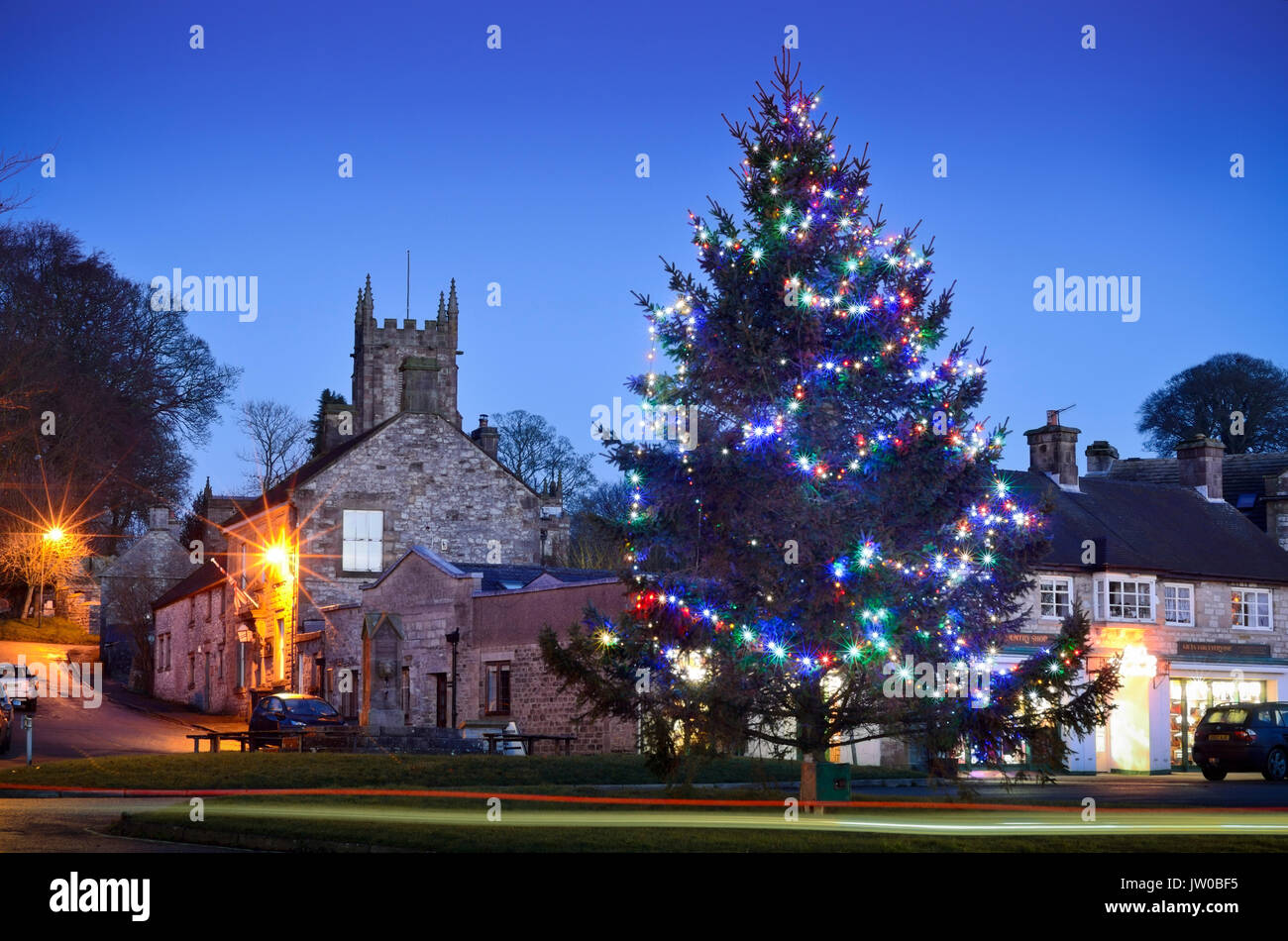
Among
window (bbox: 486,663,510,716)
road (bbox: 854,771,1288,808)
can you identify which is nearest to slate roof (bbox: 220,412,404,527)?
window (bbox: 486,663,510,716)

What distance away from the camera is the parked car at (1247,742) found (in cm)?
3078

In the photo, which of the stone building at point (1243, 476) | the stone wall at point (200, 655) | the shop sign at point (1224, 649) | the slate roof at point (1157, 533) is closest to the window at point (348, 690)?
the stone wall at point (200, 655)

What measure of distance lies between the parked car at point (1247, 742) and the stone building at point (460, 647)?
40.4 feet

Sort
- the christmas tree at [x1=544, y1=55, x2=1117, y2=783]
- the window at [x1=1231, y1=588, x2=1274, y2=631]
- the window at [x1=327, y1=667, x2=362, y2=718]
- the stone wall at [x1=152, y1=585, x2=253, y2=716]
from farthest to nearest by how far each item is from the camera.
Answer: the stone wall at [x1=152, y1=585, x2=253, y2=716]
the window at [x1=327, y1=667, x2=362, y2=718]
the window at [x1=1231, y1=588, x2=1274, y2=631]
the christmas tree at [x1=544, y1=55, x2=1117, y2=783]

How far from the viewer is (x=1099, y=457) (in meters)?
51.8

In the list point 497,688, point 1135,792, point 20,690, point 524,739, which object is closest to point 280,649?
point 20,690

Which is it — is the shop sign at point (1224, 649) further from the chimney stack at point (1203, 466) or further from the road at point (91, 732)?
the road at point (91, 732)

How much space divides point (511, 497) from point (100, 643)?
30.6 m

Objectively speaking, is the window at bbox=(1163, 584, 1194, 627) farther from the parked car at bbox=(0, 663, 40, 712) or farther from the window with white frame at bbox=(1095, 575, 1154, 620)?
the parked car at bbox=(0, 663, 40, 712)

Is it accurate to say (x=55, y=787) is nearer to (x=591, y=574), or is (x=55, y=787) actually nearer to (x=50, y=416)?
(x=591, y=574)

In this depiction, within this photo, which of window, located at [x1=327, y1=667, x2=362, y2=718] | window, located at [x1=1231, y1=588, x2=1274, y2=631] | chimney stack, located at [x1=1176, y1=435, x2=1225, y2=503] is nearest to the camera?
window, located at [x1=1231, y1=588, x2=1274, y2=631]

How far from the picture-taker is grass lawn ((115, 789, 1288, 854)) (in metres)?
11.8

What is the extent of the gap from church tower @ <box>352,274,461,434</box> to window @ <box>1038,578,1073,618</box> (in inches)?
1187
